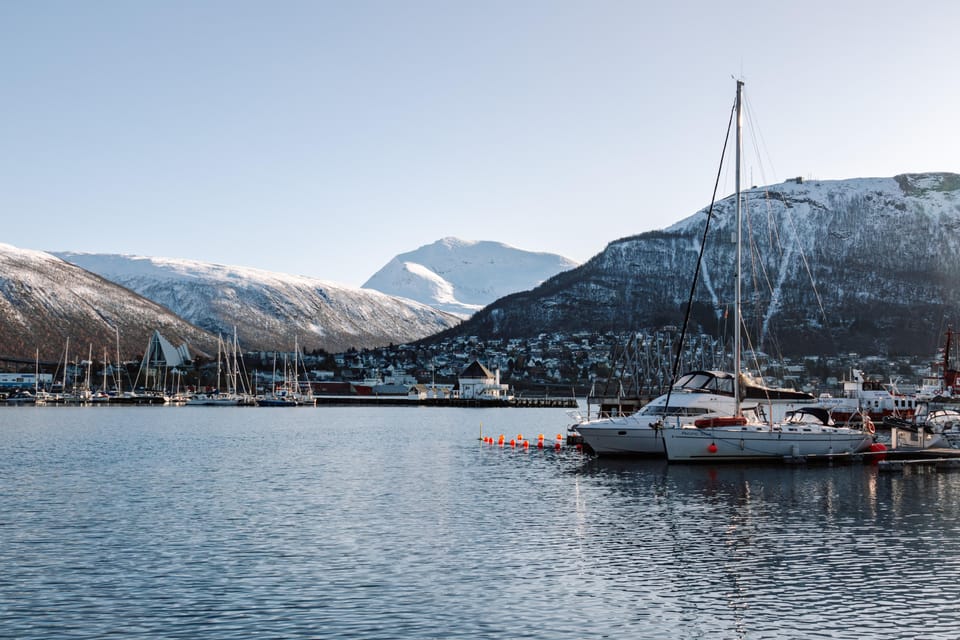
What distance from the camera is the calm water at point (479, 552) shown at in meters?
27.8

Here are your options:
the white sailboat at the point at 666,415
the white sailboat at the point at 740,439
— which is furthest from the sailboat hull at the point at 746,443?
the white sailboat at the point at 666,415

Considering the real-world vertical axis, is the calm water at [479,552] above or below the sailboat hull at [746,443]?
below

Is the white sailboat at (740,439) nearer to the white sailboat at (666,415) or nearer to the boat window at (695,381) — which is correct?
the white sailboat at (666,415)

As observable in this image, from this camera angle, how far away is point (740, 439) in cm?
6750

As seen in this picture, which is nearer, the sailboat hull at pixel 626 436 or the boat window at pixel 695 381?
the sailboat hull at pixel 626 436

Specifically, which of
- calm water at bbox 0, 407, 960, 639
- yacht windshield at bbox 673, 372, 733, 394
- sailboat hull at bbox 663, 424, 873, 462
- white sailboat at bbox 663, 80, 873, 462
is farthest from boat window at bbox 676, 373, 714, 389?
calm water at bbox 0, 407, 960, 639

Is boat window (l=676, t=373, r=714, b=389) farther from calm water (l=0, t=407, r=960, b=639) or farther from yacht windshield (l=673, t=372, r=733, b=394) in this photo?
calm water (l=0, t=407, r=960, b=639)

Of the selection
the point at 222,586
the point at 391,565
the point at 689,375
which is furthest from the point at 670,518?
the point at 689,375

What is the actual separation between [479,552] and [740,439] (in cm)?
3423

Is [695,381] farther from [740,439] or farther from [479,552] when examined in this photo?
[479,552]

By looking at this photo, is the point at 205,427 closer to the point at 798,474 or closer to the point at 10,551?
the point at 798,474

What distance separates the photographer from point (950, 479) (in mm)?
63281

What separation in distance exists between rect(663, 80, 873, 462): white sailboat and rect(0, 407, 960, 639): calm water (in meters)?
1.93

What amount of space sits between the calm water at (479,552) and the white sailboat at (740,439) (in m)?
1.93
